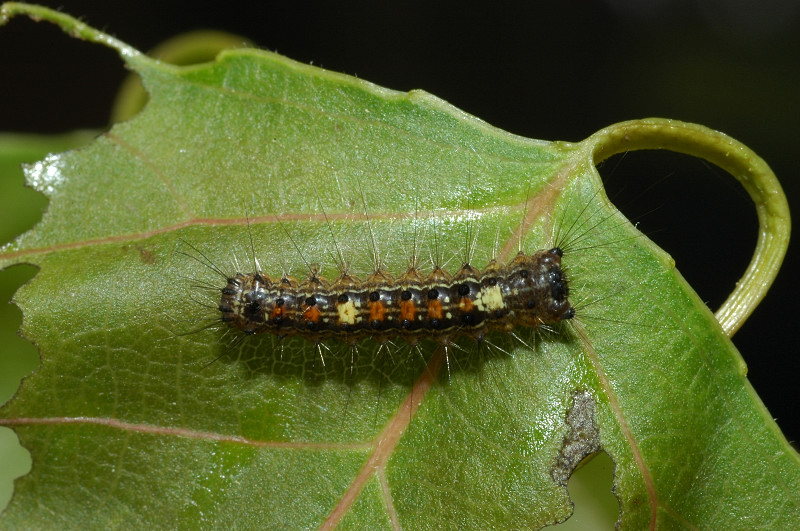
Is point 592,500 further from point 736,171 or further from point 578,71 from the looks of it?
point 578,71

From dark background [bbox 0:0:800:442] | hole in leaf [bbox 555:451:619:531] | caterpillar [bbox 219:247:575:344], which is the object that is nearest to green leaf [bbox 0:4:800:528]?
caterpillar [bbox 219:247:575:344]

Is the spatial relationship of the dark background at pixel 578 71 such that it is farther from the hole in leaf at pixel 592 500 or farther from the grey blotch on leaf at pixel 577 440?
the grey blotch on leaf at pixel 577 440

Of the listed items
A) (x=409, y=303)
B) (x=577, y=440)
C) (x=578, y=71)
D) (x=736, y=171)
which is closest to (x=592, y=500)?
(x=577, y=440)

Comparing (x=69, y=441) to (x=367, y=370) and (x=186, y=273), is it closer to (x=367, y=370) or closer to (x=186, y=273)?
(x=186, y=273)

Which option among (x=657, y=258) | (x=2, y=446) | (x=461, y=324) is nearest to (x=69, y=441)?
(x=2, y=446)

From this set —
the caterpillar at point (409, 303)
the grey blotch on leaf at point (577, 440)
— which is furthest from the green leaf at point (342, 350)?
the caterpillar at point (409, 303)

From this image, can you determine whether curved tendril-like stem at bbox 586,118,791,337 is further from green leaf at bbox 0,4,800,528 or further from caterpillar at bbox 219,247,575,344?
caterpillar at bbox 219,247,575,344
